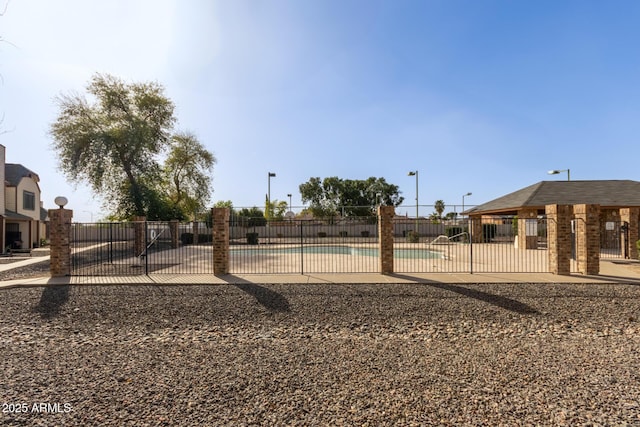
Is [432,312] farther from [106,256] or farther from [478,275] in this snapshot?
[106,256]

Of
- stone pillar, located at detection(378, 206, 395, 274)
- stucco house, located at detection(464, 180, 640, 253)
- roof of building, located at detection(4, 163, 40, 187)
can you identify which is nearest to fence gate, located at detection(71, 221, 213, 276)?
stone pillar, located at detection(378, 206, 395, 274)

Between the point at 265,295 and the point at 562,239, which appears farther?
the point at 562,239

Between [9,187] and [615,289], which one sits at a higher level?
[9,187]

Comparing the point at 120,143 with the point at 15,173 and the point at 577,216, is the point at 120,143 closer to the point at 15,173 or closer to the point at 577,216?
the point at 15,173

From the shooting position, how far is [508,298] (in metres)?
7.86

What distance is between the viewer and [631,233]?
582 inches

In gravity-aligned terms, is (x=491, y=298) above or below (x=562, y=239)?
below

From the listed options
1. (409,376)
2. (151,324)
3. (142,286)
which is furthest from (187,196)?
(409,376)

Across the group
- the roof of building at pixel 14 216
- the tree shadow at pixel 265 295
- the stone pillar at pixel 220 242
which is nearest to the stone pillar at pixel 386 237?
the tree shadow at pixel 265 295

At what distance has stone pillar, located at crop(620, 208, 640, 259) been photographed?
47.6 feet

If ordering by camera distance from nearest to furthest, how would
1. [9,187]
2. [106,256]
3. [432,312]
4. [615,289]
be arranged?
[432,312]
[615,289]
[106,256]
[9,187]

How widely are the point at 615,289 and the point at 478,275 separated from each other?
3.45m

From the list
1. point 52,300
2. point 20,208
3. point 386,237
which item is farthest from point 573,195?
point 20,208

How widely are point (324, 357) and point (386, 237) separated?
6619 millimetres
